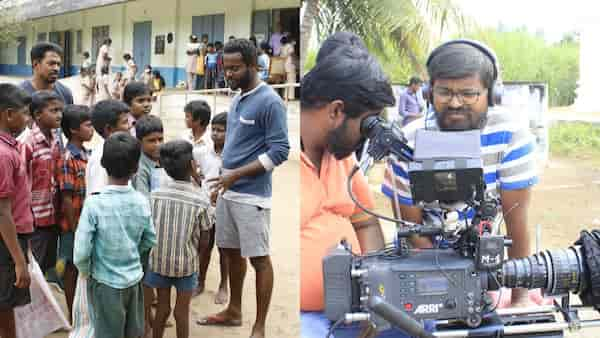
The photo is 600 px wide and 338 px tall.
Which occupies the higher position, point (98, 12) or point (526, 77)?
point (98, 12)

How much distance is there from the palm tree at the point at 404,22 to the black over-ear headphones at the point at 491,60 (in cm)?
3

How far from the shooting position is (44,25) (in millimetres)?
4367

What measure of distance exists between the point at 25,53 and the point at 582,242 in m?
3.35

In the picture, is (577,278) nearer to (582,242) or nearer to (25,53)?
(582,242)

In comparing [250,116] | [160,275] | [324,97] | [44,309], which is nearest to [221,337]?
[160,275]

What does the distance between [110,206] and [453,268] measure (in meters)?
1.14

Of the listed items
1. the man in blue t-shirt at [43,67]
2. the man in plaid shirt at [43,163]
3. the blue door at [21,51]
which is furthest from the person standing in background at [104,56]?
the man in plaid shirt at [43,163]

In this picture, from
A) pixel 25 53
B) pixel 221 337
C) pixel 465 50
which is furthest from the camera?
pixel 25 53

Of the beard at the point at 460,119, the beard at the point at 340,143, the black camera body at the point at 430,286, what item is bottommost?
the black camera body at the point at 430,286

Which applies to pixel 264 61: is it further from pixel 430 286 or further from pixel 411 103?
pixel 430 286

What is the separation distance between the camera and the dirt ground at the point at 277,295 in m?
3.18

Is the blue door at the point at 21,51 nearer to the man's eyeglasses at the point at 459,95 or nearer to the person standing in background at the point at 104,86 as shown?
the person standing in background at the point at 104,86

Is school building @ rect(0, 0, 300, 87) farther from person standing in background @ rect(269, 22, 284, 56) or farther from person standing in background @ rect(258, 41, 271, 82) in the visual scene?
person standing in background @ rect(269, 22, 284, 56)

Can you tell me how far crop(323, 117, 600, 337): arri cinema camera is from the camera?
184 centimetres
